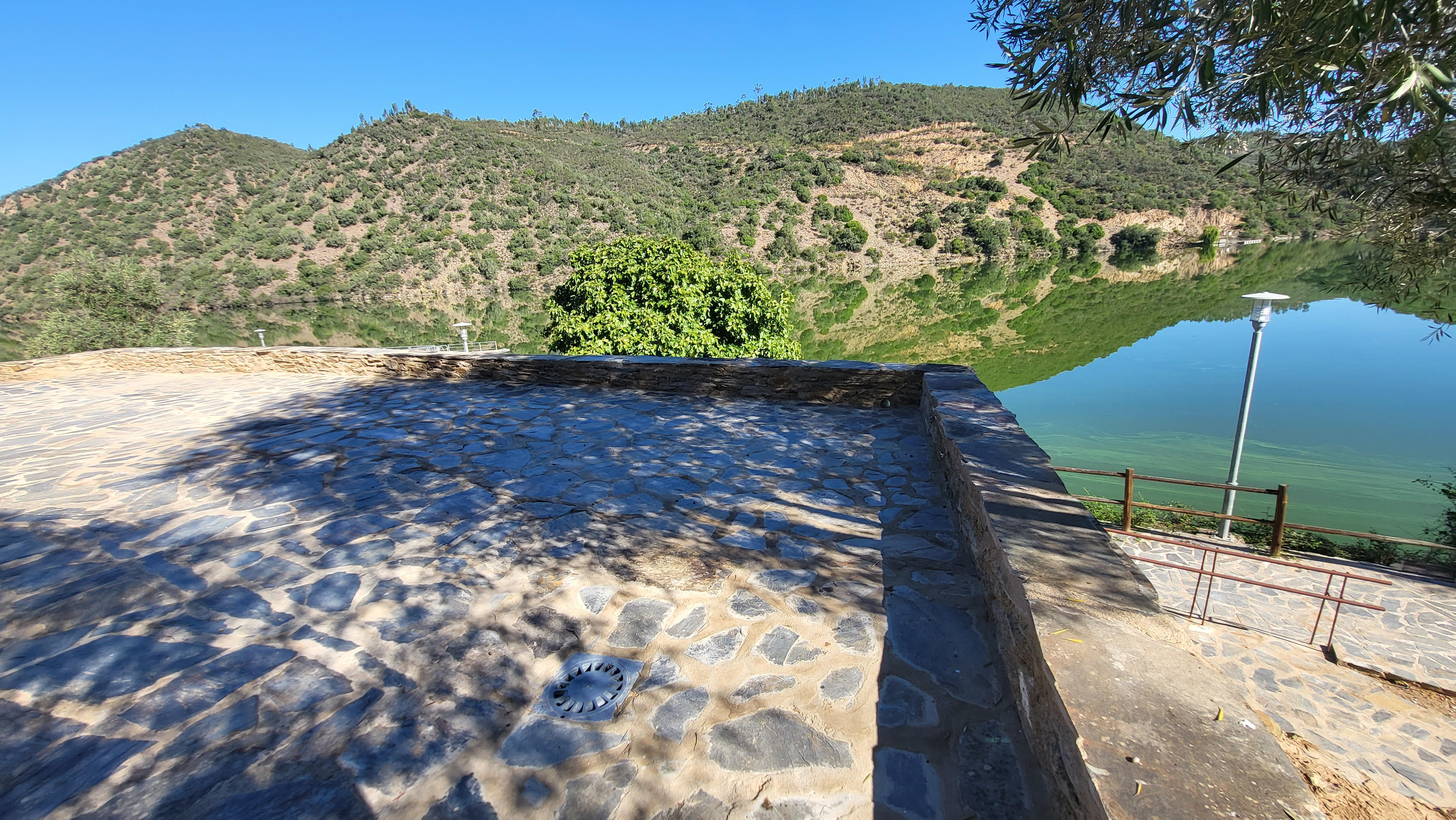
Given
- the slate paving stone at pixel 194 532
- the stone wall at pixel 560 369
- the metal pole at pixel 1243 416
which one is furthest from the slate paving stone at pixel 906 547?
the metal pole at pixel 1243 416

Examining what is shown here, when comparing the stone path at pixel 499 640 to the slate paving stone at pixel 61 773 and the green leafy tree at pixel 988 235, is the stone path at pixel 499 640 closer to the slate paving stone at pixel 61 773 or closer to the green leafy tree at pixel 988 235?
the slate paving stone at pixel 61 773

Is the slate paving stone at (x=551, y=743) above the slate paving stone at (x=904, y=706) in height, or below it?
above

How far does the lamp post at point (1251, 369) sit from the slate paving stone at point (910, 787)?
768cm

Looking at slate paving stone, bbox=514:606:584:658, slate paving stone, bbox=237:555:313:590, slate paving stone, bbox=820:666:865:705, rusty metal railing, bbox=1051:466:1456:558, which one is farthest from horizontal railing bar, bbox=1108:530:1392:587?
slate paving stone, bbox=237:555:313:590

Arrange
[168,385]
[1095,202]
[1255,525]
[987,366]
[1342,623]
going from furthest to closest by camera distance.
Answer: [1095,202]
[987,366]
[1255,525]
[168,385]
[1342,623]

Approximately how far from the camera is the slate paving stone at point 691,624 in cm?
210

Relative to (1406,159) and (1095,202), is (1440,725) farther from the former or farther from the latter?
(1095,202)

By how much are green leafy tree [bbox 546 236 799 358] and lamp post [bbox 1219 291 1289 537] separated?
6177 mm

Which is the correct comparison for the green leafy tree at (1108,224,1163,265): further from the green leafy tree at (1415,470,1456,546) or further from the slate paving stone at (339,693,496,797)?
the slate paving stone at (339,693,496,797)

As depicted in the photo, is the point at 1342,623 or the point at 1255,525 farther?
the point at 1255,525

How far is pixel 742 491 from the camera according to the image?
3.31 meters

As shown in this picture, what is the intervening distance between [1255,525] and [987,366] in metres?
11.9

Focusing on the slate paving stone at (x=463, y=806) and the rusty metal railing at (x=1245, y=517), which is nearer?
the slate paving stone at (x=463, y=806)

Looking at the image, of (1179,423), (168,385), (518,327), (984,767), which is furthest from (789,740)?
(518,327)
